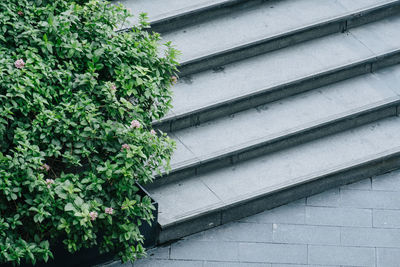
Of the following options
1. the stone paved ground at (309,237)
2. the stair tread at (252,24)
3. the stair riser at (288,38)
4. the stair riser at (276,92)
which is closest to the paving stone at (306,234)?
the stone paved ground at (309,237)

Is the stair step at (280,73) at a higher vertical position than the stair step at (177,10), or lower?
lower

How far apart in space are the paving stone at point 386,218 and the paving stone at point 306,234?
400mm

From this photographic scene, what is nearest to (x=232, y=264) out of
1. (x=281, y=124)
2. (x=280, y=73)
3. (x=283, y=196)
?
(x=283, y=196)

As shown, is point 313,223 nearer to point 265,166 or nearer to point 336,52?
point 265,166

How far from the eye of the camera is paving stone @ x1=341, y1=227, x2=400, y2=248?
7.41 meters

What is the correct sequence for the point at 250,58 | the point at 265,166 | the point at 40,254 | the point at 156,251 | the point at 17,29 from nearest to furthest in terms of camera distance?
the point at 40,254 < the point at 17,29 < the point at 156,251 < the point at 265,166 < the point at 250,58

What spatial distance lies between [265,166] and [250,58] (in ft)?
4.20

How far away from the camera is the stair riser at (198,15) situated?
829 cm

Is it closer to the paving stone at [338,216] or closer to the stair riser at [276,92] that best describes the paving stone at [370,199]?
the paving stone at [338,216]

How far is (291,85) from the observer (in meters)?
8.20

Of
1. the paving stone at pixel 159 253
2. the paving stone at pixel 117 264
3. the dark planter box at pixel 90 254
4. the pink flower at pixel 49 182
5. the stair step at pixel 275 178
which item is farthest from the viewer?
the stair step at pixel 275 178

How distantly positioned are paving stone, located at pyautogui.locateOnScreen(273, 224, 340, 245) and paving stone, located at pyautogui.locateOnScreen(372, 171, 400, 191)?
73cm

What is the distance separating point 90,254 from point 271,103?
8.15 feet

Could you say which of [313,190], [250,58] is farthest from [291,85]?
[313,190]
